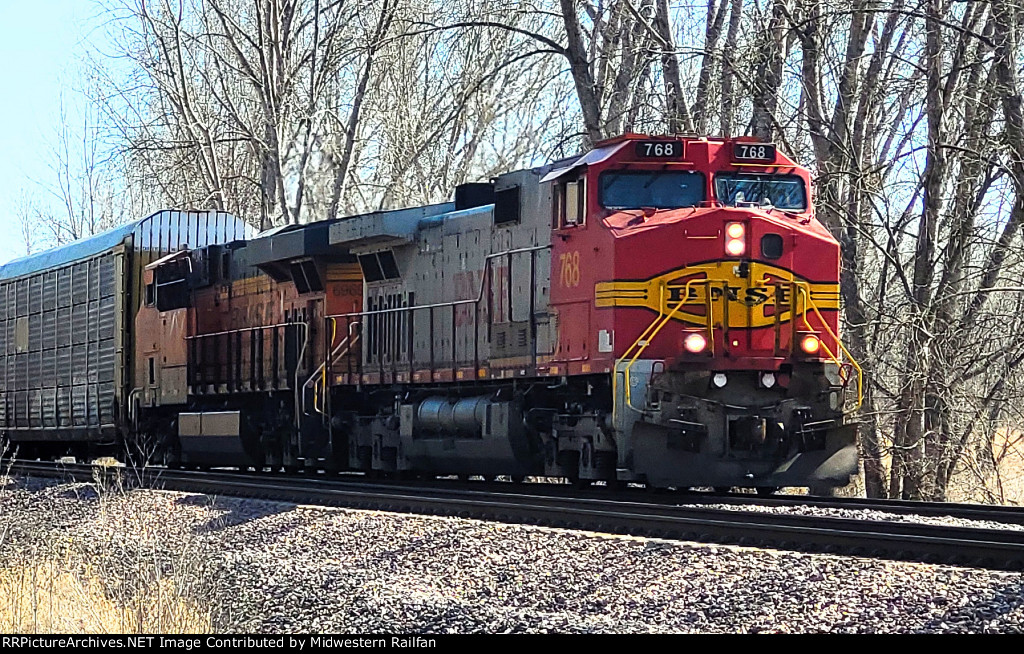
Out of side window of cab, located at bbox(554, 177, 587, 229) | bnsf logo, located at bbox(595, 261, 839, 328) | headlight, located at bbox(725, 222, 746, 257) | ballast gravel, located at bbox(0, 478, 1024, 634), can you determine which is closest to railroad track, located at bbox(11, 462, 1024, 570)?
ballast gravel, located at bbox(0, 478, 1024, 634)

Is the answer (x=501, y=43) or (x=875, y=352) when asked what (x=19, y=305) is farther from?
(x=875, y=352)

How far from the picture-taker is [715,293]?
1278 centimetres

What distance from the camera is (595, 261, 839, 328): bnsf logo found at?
41.5 ft

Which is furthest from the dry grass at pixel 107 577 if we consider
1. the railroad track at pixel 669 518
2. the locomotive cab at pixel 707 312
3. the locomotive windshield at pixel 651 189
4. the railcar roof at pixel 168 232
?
the railcar roof at pixel 168 232

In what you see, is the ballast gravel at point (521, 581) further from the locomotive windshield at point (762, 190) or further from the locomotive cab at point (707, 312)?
the locomotive windshield at point (762, 190)

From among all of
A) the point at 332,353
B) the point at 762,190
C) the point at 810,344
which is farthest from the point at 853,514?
the point at 332,353

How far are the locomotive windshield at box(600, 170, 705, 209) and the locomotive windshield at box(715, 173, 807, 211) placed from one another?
0.78 feet

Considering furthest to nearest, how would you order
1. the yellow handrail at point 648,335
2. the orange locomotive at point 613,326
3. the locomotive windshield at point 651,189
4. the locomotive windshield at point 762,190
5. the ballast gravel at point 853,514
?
the locomotive windshield at point 762,190 < the locomotive windshield at point 651,189 < the orange locomotive at point 613,326 < the yellow handrail at point 648,335 < the ballast gravel at point 853,514

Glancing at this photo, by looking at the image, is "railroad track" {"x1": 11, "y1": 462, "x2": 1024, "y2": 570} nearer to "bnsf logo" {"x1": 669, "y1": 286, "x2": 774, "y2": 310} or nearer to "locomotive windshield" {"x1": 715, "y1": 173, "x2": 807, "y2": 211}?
"bnsf logo" {"x1": 669, "y1": 286, "x2": 774, "y2": 310}

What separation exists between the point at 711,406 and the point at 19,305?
17.1 meters

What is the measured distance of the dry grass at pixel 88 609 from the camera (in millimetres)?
7555

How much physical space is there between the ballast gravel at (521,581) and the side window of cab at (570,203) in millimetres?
3384
